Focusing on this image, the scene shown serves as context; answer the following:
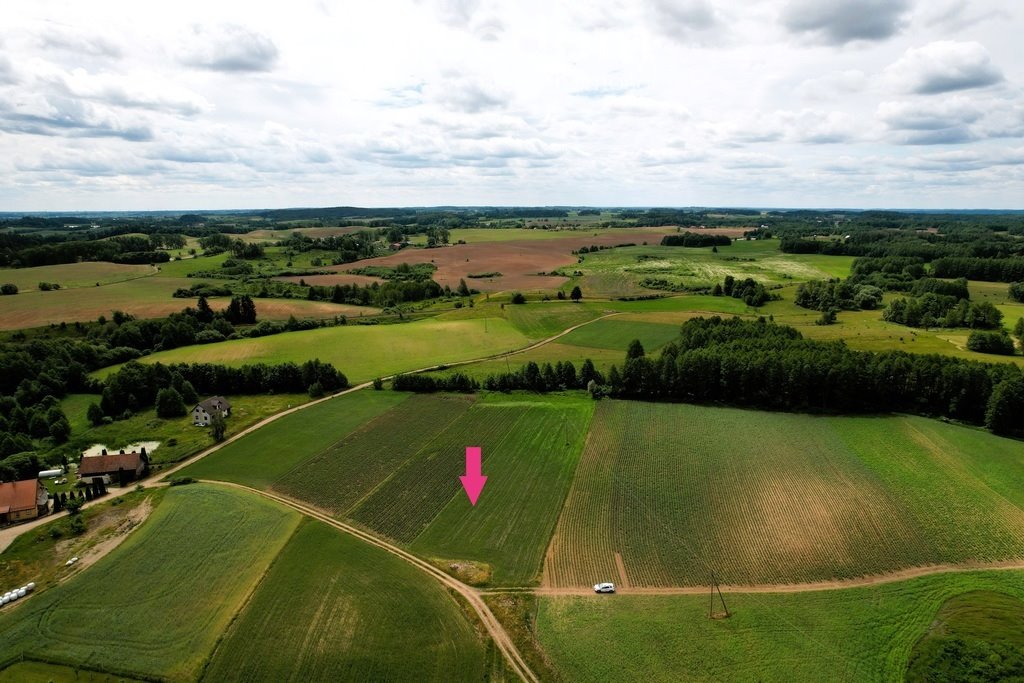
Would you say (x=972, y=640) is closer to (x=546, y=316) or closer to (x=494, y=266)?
(x=546, y=316)

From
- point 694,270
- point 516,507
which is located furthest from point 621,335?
point 694,270

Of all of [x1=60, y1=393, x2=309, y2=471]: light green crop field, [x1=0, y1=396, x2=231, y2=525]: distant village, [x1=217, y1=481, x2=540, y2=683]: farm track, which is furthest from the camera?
[x1=60, y1=393, x2=309, y2=471]: light green crop field

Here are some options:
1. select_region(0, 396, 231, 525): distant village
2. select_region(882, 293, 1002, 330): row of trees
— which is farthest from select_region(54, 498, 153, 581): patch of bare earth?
select_region(882, 293, 1002, 330): row of trees

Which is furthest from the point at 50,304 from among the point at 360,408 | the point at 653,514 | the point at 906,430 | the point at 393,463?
the point at 906,430

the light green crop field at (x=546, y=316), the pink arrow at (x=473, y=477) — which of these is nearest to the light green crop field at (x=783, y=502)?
the pink arrow at (x=473, y=477)

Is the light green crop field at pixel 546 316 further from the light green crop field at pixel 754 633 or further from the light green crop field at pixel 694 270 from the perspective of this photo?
the light green crop field at pixel 754 633

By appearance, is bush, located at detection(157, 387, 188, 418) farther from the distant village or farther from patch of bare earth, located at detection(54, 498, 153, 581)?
patch of bare earth, located at detection(54, 498, 153, 581)
